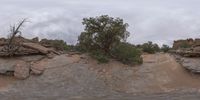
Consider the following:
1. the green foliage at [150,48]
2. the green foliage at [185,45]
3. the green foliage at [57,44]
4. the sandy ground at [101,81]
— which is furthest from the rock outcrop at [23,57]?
the green foliage at [185,45]

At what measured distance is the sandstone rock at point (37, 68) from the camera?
3650cm

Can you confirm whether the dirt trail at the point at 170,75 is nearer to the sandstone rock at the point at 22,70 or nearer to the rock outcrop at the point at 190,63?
the rock outcrop at the point at 190,63

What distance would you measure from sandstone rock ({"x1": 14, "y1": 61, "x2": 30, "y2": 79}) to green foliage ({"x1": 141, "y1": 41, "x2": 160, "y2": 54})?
1037 centimetres

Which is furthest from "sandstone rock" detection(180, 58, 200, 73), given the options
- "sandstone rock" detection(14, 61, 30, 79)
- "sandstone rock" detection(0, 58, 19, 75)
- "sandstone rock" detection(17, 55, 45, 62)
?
"sandstone rock" detection(0, 58, 19, 75)

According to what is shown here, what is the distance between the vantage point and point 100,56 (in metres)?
38.0

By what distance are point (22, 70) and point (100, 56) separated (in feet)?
18.2

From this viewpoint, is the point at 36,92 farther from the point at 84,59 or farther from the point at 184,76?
the point at 184,76

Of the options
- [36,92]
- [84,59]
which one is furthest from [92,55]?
[36,92]

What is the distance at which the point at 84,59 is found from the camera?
125ft

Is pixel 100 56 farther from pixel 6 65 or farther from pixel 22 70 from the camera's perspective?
pixel 6 65

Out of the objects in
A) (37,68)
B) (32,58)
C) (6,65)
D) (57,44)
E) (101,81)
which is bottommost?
(101,81)

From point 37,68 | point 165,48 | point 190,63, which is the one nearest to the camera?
point 37,68

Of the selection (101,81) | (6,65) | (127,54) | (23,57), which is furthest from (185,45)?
(6,65)

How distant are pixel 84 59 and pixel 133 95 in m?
6.33
